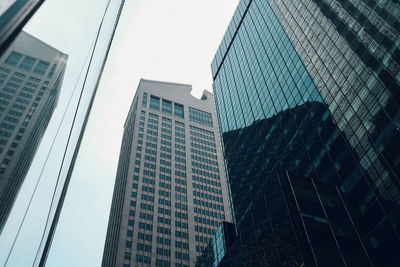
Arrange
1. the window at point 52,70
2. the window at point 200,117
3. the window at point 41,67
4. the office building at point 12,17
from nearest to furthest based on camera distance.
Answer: the office building at point 12,17, the window at point 41,67, the window at point 52,70, the window at point 200,117

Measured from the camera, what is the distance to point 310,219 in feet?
93.0

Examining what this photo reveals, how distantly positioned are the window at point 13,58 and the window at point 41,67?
577 mm

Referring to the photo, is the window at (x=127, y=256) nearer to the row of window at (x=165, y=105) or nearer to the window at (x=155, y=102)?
the row of window at (x=165, y=105)

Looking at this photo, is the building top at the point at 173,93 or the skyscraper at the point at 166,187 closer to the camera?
the skyscraper at the point at 166,187

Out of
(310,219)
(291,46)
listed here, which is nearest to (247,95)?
(291,46)

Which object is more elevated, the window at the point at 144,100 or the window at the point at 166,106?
the window at the point at 144,100

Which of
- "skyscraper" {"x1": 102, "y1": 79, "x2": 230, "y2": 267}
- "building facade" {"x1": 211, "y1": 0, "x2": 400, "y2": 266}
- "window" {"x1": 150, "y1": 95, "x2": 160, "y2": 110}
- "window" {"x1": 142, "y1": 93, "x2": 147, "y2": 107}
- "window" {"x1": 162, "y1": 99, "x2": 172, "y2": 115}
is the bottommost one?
"skyscraper" {"x1": 102, "y1": 79, "x2": 230, "y2": 267}

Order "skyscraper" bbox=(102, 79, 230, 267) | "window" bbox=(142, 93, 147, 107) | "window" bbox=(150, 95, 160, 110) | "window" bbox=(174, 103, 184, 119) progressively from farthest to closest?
"window" bbox=(174, 103, 184, 119)
"window" bbox=(150, 95, 160, 110)
"window" bbox=(142, 93, 147, 107)
"skyscraper" bbox=(102, 79, 230, 267)

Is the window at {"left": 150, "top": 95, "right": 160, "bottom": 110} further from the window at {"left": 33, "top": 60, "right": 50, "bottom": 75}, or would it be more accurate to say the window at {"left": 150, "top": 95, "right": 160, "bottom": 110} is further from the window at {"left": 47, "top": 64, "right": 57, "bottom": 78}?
the window at {"left": 33, "top": 60, "right": 50, "bottom": 75}

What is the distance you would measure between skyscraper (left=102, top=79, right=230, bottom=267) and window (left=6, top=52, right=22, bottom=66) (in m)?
80.9

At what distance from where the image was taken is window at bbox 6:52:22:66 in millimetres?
1497

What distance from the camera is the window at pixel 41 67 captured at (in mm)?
2163

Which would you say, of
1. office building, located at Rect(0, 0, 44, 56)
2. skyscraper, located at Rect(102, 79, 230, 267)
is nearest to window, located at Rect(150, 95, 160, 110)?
skyscraper, located at Rect(102, 79, 230, 267)

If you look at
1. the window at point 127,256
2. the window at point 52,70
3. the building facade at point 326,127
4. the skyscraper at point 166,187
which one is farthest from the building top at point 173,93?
the window at point 52,70
